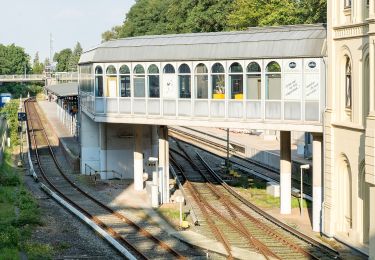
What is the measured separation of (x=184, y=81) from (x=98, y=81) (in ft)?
20.0

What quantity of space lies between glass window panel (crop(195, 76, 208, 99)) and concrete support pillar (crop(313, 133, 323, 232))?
5.72 m

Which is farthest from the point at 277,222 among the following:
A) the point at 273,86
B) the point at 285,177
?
the point at 273,86

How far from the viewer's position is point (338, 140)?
25125 mm

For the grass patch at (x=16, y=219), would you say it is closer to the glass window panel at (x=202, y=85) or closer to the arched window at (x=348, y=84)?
the glass window panel at (x=202, y=85)

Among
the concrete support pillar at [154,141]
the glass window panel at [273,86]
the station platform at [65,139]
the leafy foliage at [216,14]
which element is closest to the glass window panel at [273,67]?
the glass window panel at [273,86]

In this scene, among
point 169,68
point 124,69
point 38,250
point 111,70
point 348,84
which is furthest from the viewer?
point 111,70

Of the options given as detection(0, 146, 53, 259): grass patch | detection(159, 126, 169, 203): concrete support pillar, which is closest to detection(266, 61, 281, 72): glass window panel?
detection(159, 126, 169, 203): concrete support pillar

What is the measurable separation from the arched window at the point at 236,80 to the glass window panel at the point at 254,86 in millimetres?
408

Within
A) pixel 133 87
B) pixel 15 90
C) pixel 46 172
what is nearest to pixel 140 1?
pixel 15 90

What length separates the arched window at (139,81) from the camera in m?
33.1

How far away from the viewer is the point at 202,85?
3086 centimetres

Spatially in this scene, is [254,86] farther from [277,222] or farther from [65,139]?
[65,139]

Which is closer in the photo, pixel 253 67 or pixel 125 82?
pixel 253 67

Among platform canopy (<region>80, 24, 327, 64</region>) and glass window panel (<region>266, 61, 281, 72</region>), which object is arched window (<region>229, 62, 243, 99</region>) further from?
glass window panel (<region>266, 61, 281, 72</region>)
